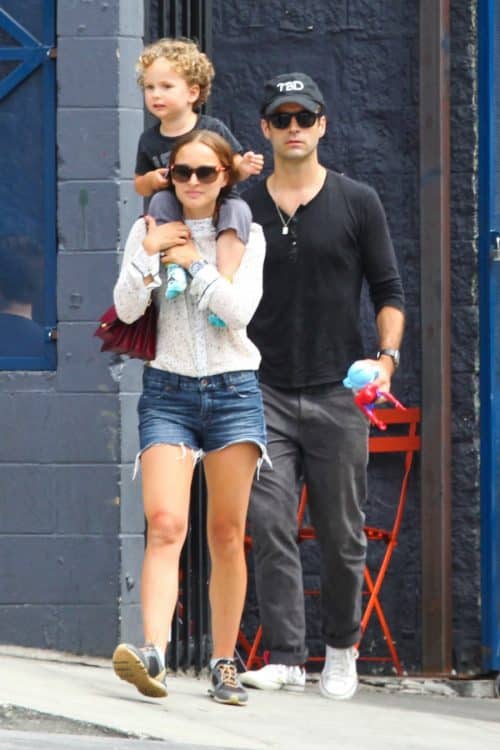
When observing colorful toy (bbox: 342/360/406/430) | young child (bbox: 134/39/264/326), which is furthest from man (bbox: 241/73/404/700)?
young child (bbox: 134/39/264/326)

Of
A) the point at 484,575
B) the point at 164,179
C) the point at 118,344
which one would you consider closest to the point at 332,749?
the point at 118,344

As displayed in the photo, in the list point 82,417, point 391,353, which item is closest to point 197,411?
point 391,353

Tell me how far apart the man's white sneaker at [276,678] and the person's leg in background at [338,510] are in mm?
133

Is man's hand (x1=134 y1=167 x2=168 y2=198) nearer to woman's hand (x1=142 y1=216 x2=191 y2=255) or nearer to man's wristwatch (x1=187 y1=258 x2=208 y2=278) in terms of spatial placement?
woman's hand (x1=142 y1=216 x2=191 y2=255)

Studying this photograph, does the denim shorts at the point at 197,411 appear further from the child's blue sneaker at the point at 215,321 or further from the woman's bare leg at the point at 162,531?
the child's blue sneaker at the point at 215,321

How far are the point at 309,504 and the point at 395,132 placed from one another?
6.16 ft

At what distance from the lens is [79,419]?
26.3 feet

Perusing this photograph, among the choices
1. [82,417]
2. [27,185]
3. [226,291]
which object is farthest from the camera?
[27,185]

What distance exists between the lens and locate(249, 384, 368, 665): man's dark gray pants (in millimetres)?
7625

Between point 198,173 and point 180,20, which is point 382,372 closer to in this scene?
point 198,173

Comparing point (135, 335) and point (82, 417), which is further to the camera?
point (82, 417)

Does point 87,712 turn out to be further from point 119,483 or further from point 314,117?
point 314,117

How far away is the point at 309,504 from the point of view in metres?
7.76

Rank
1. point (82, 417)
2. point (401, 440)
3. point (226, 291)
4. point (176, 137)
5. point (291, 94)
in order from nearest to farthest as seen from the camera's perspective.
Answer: point (226, 291)
point (176, 137)
point (291, 94)
point (82, 417)
point (401, 440)
